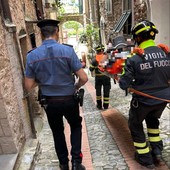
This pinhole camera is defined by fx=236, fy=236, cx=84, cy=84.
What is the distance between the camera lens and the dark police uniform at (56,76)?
267cm

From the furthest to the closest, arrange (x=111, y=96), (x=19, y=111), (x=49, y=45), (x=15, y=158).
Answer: (x=111, y=96) → (x=19, y=111) → (x=15, y=158) → (x=49, y=45)

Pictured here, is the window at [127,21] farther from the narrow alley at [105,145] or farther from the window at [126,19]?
the narrow alley at [105,145]

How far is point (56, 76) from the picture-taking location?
2.72 m

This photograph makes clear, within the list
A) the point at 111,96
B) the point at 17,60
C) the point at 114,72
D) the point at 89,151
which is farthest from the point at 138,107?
the point at 111,96

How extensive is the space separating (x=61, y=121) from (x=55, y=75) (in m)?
0.63

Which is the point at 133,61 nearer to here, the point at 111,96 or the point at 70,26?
the point at 111,96

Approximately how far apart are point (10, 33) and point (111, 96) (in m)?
5.18

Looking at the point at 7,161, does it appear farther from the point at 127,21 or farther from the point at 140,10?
the point at 127,21

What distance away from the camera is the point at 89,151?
147 inches

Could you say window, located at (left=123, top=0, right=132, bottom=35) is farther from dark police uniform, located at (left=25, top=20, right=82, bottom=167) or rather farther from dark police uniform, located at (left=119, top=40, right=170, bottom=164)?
dark police uniform, located at (left=25, top=20, right=82, bottom=167)

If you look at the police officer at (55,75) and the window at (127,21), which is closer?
the police officer at (55,75)

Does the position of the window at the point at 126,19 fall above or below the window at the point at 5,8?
below

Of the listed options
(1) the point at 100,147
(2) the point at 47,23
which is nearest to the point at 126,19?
(1) the point at 100,147

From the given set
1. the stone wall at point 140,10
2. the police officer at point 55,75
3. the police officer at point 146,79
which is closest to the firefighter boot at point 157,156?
the police officer at point 146,79
